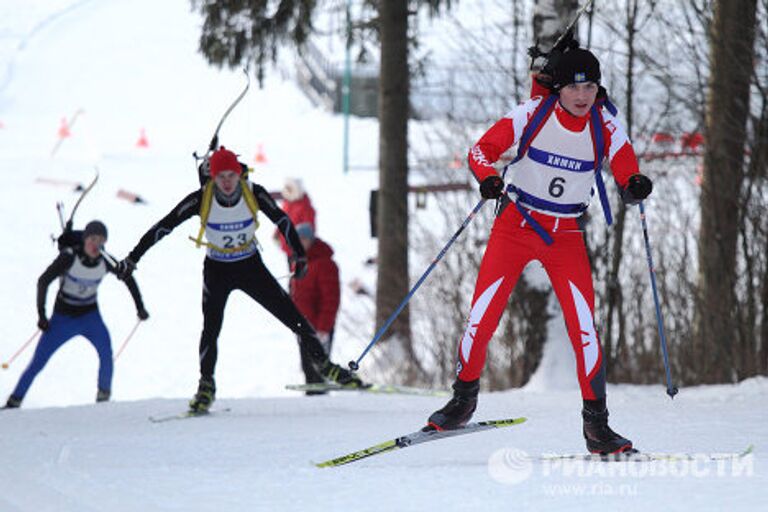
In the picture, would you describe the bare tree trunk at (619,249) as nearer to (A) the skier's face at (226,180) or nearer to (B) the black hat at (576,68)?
(A) the skier's face at (226,180)

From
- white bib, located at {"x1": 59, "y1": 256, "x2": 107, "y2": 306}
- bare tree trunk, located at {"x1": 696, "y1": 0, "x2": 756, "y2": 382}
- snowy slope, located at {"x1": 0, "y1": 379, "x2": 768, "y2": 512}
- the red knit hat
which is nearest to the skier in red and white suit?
snowy slope, located at {"x1": 0, "y1": 379, "x2": 768, "y2": 512}

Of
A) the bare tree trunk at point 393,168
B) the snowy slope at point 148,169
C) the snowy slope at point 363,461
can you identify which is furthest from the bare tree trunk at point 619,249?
the snowy slope at point 148,169

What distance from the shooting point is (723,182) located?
10234mm

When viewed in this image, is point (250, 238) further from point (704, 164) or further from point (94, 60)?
point (94, 60)

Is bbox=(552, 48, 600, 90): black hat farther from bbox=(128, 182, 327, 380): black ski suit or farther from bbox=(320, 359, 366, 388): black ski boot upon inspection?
bbox=(320, 359, 366, 388): black ski boot

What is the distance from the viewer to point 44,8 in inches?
1608

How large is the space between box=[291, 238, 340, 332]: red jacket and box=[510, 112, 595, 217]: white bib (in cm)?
526

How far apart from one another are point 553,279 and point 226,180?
260 centimetres

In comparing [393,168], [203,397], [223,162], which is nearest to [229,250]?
[223,162]

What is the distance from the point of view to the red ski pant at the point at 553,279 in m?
5.73

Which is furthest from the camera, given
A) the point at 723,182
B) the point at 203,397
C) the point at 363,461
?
the point at 723,182

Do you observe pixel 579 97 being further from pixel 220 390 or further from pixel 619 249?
pixel 220 390

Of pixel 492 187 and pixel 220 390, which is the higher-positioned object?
pixel 492 187

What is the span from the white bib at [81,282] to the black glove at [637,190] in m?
5.39
